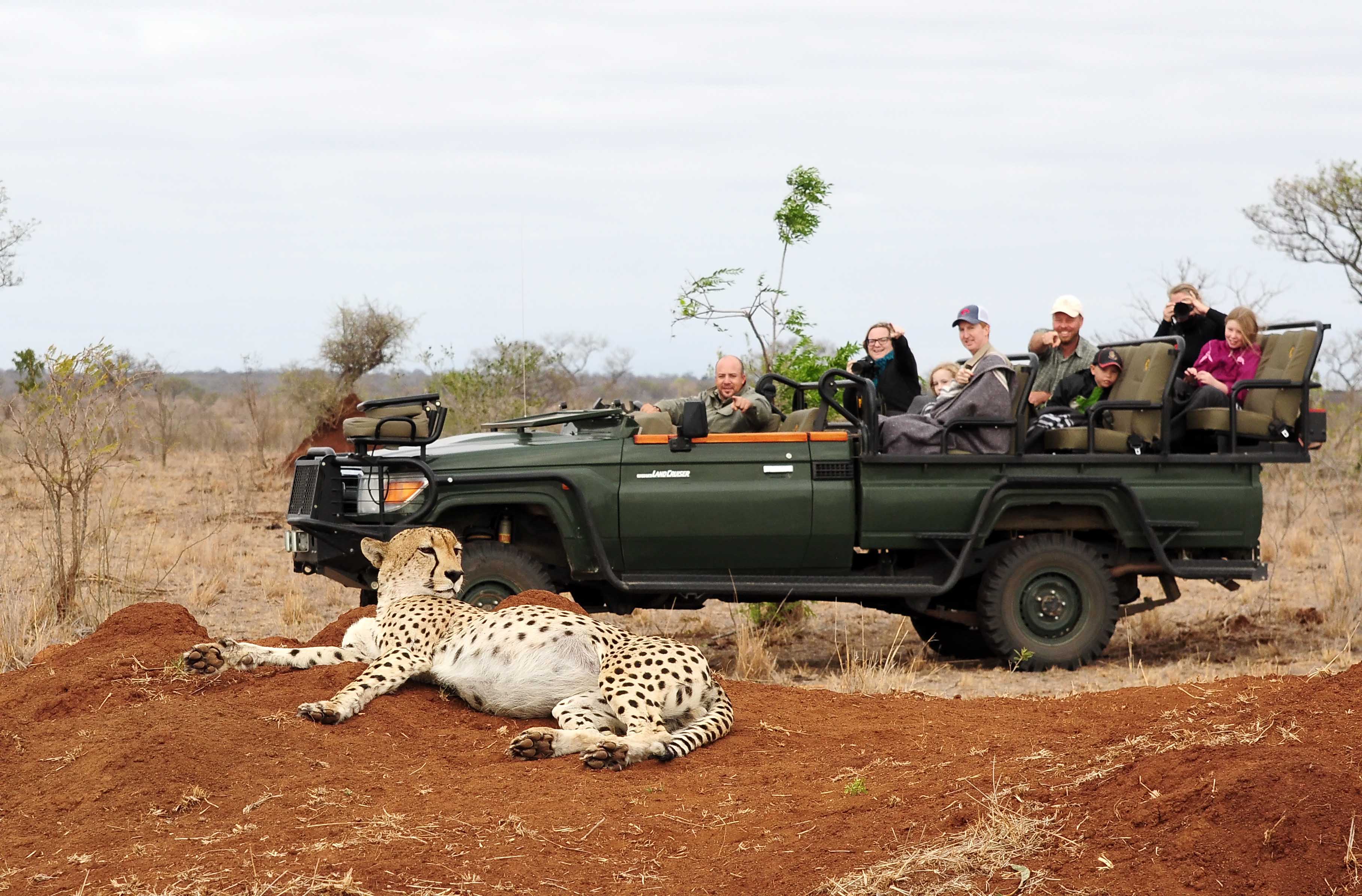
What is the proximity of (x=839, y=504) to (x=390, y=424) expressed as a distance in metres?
2.77

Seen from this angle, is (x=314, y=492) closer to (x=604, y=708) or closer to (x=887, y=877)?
(x=604, y=708)

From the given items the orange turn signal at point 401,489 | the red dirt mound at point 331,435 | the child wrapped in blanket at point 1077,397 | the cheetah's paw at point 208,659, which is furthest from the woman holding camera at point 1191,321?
the red dirt mound at point 331,435

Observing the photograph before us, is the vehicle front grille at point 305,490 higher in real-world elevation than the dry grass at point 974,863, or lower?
higher

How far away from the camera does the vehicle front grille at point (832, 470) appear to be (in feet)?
27.5

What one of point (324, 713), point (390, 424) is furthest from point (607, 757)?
point (390, 424)

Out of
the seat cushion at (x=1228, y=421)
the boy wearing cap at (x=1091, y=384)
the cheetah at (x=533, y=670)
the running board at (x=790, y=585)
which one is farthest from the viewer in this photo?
the boy wearing cap at (x=1091, y=384)

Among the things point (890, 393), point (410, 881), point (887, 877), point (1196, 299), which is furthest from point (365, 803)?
point (1196, 299)

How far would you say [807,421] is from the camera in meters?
8.70

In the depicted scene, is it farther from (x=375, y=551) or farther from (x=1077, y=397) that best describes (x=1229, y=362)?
(x=375, y=551)

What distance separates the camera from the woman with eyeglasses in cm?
941

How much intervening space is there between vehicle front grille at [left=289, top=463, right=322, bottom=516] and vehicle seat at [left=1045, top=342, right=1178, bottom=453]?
4598 mm

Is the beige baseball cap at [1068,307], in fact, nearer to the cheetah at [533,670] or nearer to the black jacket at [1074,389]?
the black jacket at [1074,389]

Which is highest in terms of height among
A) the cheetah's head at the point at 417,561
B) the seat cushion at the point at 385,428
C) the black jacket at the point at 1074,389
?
the black jacket at the point at 1074,389

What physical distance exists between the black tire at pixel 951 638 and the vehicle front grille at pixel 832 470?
1.59 meters
